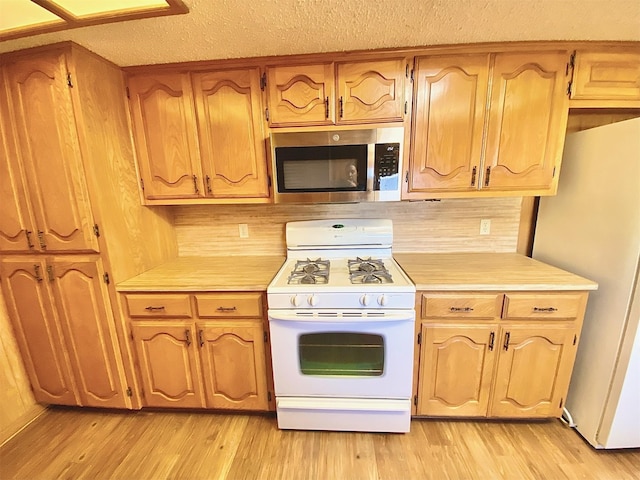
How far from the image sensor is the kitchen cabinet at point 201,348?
1483 mm

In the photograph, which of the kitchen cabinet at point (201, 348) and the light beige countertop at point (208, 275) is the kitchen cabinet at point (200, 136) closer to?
the light beige countertop at point (208, 275)

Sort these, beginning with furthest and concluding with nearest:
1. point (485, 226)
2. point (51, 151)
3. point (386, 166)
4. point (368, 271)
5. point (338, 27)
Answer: point (485, 226)
point (368, 271)
point (386, 166)
point (51, 151)
point (338, 27)

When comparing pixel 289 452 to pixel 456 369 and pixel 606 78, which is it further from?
pixel 606 78

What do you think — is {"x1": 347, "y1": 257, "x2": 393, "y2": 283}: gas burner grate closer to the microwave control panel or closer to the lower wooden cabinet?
the microwave control panel

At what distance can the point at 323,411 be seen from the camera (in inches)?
58.4

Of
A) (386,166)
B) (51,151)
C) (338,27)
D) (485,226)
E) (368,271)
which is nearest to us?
(338,27)

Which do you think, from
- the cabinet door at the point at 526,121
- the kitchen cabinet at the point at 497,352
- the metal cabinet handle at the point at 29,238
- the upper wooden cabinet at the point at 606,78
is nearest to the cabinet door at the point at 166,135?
the metal cabinet handle at the point at 29,238

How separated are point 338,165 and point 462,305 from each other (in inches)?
40.7

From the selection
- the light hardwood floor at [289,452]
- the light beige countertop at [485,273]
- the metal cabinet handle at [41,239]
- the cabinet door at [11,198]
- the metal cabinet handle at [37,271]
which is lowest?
the light hardwood floor at [289,452]

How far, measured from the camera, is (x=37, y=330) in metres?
1.56

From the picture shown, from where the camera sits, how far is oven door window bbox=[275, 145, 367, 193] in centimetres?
144

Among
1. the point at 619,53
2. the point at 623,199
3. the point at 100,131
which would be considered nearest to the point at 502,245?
the point at 623,199

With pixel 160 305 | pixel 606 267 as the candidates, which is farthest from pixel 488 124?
pixel 160 305

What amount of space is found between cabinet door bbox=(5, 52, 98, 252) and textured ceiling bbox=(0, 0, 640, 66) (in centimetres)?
15
